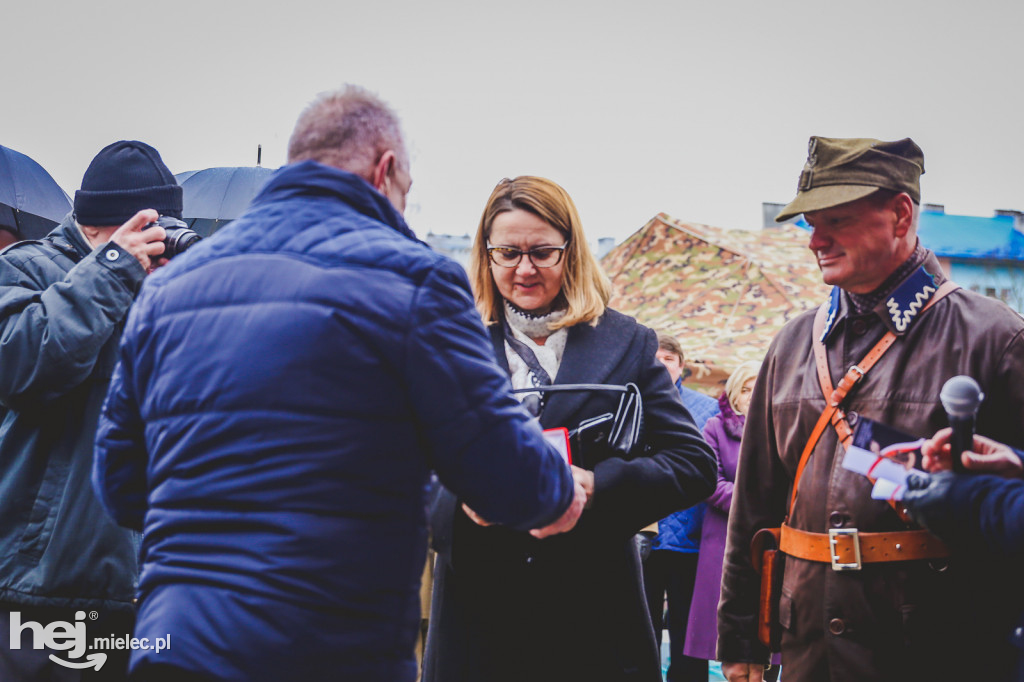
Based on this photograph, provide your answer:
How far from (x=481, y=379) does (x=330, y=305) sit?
1.01ft

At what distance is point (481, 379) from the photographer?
5.64ft

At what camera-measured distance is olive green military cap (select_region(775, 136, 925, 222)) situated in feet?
8.46

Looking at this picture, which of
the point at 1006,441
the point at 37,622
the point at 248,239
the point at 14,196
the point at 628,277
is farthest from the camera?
the point at 628,277

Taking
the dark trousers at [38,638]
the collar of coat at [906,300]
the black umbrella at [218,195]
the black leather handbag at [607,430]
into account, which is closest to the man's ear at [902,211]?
the collar of coat at [906,300]

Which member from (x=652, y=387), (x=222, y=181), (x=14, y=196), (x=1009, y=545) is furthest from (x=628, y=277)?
(x=1009, y=545)

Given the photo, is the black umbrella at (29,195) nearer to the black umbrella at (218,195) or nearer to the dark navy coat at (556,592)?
the black umbrella at (218,195)

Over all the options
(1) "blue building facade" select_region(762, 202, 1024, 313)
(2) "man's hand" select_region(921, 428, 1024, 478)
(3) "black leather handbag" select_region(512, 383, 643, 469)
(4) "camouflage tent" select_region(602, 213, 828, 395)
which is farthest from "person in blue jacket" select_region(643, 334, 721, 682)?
(1) "blue building facade" select_region(762, 202, 1024, 313)

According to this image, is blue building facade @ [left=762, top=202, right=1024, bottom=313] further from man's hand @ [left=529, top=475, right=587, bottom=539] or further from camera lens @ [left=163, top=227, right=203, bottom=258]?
man's hand @ [left=529, top=475, right=587, bottom=539]

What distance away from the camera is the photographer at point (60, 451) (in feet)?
8.52

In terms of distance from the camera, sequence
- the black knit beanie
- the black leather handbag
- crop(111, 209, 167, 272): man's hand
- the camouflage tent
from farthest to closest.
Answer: the camouflage tent < the black knit beanie < crop(111, 209, 167, 272): man's hand < the black leather handbag

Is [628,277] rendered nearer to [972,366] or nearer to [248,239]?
[972,366]

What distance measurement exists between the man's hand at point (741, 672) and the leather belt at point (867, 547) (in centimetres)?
66

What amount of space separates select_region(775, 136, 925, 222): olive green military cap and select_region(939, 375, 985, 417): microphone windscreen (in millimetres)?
722

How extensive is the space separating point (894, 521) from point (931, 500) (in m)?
0.36
